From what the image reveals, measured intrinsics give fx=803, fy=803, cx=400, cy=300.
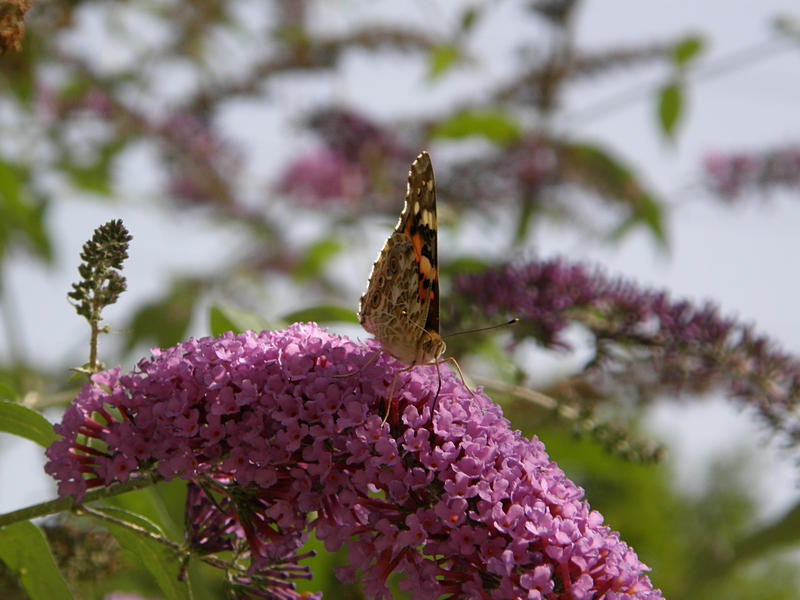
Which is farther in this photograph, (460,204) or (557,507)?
(460,204)

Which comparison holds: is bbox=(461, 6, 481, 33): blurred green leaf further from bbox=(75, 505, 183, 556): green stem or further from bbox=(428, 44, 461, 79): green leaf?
bbox=(75, 505, 183, 556): green stem

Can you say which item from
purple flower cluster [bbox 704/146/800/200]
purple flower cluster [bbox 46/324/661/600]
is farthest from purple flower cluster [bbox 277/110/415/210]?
purple flower cluster [bbox 46/324/661/600]

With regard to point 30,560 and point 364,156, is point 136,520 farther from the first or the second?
point 364,156

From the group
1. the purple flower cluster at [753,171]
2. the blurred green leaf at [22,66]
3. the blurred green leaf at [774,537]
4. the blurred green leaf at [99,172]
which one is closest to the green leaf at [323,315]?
the blurred green leaf at [22,66]

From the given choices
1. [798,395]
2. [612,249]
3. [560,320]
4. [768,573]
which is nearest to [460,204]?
[612,249]

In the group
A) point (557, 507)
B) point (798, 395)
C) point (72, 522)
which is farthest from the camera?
point (798, 395)

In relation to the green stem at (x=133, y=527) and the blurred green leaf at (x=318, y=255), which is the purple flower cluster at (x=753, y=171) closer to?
the blurred green leaf at (x=318, y=255)

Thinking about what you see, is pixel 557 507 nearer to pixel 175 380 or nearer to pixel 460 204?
pixel 175 380
